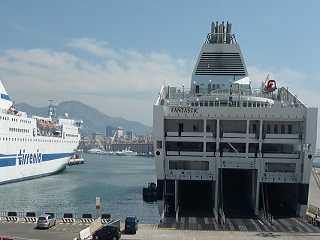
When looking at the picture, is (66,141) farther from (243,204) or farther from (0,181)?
(243,204)

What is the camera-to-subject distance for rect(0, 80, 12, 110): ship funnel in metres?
76.1

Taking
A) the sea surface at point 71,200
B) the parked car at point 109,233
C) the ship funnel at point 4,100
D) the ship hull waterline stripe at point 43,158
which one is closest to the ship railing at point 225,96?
the sea surface at point 71,200

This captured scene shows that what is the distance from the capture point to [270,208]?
37969 millimetres

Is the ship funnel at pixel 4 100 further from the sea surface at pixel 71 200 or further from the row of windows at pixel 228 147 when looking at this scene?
the row of windows at pixel 228 147

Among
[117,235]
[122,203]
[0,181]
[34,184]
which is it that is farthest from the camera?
[34,184]

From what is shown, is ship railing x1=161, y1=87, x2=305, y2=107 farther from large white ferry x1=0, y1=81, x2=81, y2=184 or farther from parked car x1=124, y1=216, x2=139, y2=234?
large white ferry x1=0, y1=81, x2=81, y2=184

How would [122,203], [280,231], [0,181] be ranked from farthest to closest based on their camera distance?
[0,181]
[122,203]
[280,231]

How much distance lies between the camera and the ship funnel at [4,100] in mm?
76113

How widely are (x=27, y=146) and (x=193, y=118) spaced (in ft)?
151

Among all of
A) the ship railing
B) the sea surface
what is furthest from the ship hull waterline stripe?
the ship railing

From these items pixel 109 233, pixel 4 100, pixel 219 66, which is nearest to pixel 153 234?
pixel 109 233

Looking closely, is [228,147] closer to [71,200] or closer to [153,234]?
[153,234]

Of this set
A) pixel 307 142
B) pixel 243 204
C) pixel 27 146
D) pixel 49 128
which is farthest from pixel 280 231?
pixel 49 128

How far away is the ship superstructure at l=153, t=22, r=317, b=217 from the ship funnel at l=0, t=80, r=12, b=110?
4354 centimetres
